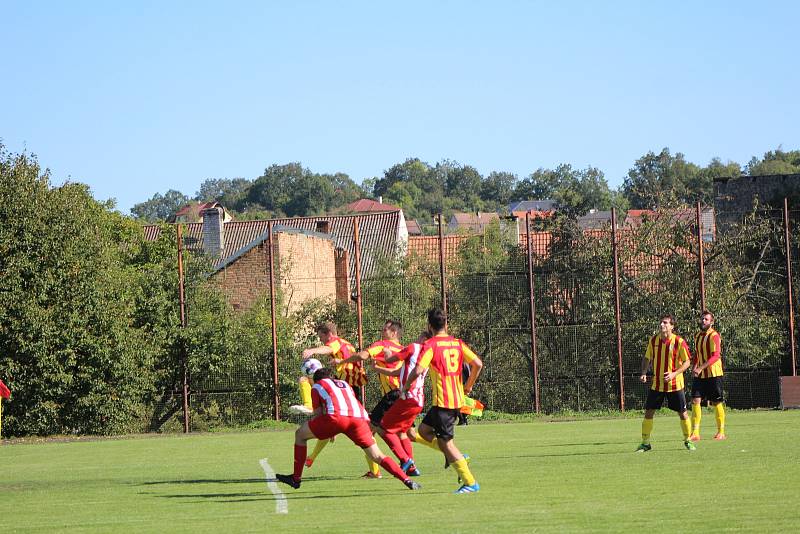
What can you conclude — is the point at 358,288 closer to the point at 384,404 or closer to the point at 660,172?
the point at 384,404

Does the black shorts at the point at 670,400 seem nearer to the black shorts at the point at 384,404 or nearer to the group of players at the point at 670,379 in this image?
the group of players at the point at 670,379

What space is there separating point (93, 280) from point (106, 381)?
2799mm

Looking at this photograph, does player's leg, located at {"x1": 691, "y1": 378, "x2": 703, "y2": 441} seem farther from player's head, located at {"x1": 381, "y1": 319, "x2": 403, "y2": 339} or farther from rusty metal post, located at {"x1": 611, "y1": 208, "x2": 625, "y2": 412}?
rusty metal post, located at {"x1": 611, "y1": 208, "x2": 625, "y2": 412}

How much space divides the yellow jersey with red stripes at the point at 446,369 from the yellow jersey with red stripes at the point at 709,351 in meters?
8.64

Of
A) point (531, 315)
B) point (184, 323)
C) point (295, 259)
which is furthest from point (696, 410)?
point (295, 259)

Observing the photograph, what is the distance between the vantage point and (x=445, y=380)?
13.0 metres

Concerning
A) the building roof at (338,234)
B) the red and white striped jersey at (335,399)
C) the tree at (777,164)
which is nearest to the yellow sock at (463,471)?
the red and white striped jersey at (335,399)

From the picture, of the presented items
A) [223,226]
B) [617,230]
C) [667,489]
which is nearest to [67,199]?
[617,230]

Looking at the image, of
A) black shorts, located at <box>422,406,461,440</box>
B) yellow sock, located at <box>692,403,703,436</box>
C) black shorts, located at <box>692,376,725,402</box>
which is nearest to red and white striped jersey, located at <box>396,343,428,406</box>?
black shorts, located at <box>422,406,461,440</box>

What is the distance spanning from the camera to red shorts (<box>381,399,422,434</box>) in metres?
14.3

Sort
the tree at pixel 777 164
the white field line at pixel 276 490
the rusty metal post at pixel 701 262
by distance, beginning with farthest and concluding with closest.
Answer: the tree at pixel 777 164 < the rusty metal post at pixel 701 262 < the white field line at pixel 276 490

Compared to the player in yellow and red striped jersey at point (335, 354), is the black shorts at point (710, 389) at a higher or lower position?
lower

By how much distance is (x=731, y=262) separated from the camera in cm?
3472

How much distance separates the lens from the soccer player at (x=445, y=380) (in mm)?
12555
